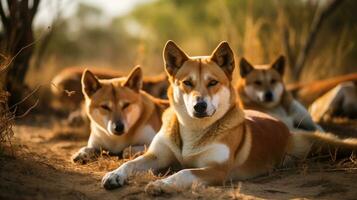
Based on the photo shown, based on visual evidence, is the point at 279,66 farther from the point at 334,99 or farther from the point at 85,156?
the point at 85,156

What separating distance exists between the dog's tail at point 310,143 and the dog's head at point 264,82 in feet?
7.97

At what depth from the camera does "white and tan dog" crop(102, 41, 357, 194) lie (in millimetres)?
5246

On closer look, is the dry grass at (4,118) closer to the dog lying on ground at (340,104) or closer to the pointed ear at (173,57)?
the pointed ear at (173,57)

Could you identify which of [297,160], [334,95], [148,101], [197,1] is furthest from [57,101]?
[197,1]

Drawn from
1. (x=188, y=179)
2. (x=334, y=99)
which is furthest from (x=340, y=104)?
(x=188, y=179)

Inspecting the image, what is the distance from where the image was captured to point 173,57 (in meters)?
5.73

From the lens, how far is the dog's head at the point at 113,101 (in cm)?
670

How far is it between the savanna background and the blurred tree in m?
0.02

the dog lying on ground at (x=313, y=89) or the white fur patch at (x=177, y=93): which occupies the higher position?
the white fur patch at (x=177, y=93)

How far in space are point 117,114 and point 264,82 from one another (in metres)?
3.00

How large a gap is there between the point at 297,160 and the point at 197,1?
48.9 ft

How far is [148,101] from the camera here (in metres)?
7.34

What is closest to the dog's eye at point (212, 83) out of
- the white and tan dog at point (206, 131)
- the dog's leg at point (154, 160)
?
the white and tan dog at point (206, 131)

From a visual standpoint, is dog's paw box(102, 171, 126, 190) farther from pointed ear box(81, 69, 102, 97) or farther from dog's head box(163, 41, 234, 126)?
pointed ear box(81, 69, 102, 97)
